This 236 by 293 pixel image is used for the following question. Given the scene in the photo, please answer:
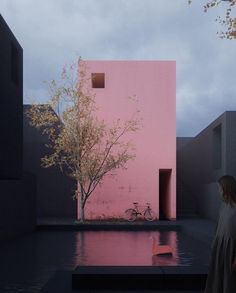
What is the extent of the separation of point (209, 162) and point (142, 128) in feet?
12.6

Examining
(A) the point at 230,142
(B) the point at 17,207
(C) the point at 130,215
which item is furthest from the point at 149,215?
(B) the point at 17,207

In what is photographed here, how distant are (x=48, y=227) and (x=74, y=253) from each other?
7701mm

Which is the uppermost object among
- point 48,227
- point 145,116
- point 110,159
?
point 145,116

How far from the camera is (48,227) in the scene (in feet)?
67.7

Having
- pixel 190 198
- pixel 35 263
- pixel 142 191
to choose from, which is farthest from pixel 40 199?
pixel 35 263

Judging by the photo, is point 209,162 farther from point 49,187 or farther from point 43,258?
point 43,258

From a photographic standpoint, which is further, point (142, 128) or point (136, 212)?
point (142, 128)

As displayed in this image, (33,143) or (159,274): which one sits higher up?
(33,143)

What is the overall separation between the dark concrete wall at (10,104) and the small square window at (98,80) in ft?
19.0

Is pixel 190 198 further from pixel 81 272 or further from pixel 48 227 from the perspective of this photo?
pixel 81 272

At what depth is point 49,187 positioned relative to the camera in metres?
26.9

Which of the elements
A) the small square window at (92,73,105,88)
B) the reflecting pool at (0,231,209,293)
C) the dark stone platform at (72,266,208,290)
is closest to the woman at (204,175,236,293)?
the dark stone platform at (72,266,208,290)

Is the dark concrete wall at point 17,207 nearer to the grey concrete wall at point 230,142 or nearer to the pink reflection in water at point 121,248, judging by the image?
the pink reflection in water at point 121,248

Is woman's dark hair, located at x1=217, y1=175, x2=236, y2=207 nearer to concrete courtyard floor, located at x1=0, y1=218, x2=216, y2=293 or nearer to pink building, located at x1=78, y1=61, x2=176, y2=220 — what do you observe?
concrete courtyard floor, located at x1=0, y1=218, x2=216, y2=293
